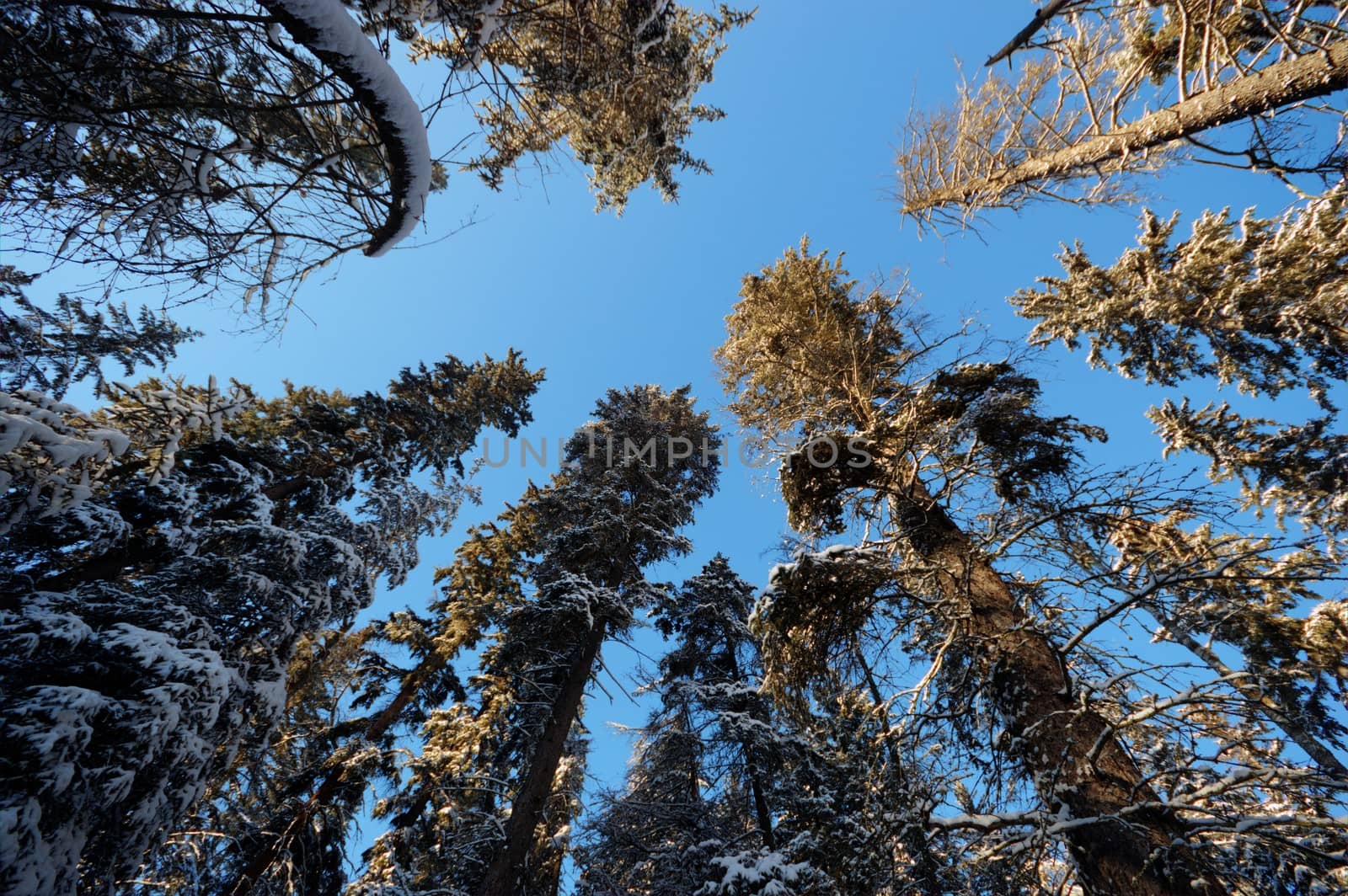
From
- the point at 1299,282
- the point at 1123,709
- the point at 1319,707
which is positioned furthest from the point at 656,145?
the point at 1319,707

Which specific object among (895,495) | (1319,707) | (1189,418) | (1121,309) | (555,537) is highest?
(1121,309)

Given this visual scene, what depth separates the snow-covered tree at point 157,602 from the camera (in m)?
3.66

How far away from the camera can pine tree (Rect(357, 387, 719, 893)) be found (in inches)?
286

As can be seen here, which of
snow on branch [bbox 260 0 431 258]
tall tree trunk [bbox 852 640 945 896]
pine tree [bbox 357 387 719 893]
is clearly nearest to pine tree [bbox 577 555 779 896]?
pine tree [bbox 357 387 719 893]

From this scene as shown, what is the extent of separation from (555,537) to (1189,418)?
14272 mm

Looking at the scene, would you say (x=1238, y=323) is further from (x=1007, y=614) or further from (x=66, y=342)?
(x=66, y=342)

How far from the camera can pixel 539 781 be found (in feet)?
23.2

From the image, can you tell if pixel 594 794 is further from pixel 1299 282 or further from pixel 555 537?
pixel 1299 282

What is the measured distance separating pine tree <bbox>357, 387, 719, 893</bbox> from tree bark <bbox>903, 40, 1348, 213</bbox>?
8.54 metres

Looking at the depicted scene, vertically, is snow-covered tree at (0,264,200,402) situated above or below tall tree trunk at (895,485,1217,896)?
above

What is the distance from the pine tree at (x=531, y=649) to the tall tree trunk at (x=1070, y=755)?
584cm

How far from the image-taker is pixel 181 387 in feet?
29.7

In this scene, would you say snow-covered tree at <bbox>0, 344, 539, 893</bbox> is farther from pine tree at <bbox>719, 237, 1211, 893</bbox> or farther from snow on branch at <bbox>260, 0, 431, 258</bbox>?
pine tree at <bbox>719, 237, 1211, 893</bbox>

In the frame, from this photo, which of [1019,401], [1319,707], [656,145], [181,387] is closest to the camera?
[1019,401]
